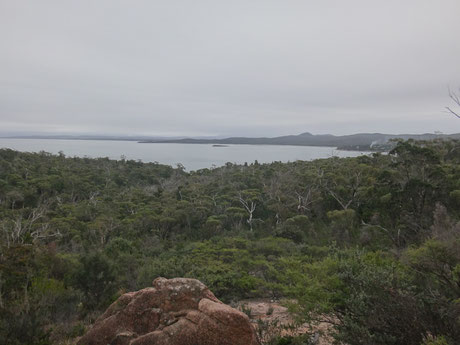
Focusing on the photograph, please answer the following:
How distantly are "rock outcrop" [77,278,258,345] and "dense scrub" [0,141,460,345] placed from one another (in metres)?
1.13

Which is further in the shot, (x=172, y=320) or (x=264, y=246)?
(x=264, y=246)

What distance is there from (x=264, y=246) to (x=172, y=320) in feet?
34.7

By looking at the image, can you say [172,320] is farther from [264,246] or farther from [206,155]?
[206,155]

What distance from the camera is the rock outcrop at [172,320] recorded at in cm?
483

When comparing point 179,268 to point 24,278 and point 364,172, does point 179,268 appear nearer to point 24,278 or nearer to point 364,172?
point 24,278

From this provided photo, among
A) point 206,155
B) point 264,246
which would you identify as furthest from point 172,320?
point 206,155

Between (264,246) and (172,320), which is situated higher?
(172,320)

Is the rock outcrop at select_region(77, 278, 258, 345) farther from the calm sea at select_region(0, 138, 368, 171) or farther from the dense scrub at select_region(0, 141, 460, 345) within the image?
the calm sea at select_region(0, 138, 368, 171)

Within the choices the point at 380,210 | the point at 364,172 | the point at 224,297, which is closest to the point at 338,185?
the point at 364,172

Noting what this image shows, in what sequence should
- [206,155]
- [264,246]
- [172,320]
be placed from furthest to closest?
1. [206,155]
2. [264,246]
3. [172,320]

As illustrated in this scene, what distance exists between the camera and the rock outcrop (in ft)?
15.8

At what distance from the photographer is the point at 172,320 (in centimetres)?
511

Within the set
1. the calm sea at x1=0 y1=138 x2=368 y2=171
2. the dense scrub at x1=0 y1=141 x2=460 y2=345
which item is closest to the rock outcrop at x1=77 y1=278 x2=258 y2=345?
the dense scrub at x1=0 y1=141 x2=460 y2=345

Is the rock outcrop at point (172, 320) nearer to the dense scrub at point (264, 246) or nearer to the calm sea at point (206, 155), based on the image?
the dense scrub at point (264, 246)
